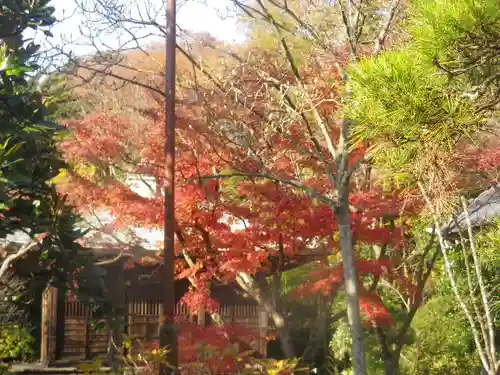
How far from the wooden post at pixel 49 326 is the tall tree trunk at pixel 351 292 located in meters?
9.32

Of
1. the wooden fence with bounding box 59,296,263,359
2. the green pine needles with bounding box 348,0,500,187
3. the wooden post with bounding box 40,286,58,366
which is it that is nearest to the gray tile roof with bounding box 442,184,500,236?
the green pine needles with bounding box 348,0,500,187

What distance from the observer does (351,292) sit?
7965 mm

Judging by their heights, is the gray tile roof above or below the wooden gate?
above

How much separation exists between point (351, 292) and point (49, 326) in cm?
977

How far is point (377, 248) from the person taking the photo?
1072 centimetres

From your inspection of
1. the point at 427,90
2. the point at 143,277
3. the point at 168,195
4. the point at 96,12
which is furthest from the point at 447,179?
the point at 143,277

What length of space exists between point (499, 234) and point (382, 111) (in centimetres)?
148

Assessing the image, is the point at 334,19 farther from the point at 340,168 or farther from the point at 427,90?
the point at 427,90

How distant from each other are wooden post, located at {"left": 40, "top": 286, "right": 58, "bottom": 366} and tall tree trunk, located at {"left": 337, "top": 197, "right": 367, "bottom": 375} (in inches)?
367

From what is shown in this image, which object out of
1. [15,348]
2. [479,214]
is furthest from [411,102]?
[15,348]

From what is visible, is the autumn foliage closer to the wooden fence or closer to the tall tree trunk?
the tall tree trunk

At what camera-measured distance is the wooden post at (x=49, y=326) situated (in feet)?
50.1

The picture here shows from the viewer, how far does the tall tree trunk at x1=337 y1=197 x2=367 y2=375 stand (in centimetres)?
791

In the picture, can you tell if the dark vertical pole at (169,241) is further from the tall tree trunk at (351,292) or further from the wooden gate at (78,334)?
the wooden gate at (78,334)
